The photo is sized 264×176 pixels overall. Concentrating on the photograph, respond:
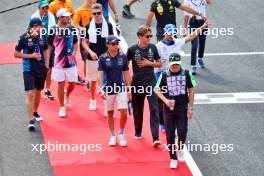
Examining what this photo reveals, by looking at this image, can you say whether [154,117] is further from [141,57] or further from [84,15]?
[84,15]

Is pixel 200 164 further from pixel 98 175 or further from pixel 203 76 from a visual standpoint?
pixel 203 76

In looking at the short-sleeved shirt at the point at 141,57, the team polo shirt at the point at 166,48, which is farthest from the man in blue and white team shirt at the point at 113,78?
the team polo shirt at the point at 166,48

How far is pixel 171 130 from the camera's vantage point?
1231cm

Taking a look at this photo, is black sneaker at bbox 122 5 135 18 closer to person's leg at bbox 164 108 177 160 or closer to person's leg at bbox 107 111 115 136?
person's leg at bbox 107 111 115 136

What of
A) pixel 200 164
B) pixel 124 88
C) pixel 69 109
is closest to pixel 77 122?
pixel 69 109

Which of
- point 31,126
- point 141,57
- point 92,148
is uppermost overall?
point 141,57

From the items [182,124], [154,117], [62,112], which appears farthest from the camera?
[62,112]

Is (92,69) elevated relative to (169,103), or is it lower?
elevated

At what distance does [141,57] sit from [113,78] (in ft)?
2.04

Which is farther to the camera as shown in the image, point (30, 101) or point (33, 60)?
point (30, 101)

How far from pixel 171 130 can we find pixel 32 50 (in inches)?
125

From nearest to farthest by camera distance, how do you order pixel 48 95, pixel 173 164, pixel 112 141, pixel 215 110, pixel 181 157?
pixel 173 164 < pixel 181 157 < pixel 112 141 < pixel 215 110 < pixel 48 95

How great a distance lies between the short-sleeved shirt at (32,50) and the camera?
531 inches

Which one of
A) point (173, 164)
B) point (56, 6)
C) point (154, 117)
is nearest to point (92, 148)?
point (154, 117)
